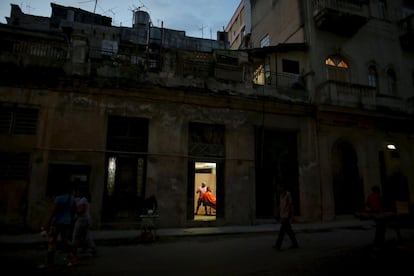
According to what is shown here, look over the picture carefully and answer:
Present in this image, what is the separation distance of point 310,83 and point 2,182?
14.5m

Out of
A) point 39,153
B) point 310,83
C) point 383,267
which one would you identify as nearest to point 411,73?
point 310,83

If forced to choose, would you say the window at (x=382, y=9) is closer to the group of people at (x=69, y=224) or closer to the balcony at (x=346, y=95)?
the balcony at (x=346, y=95)

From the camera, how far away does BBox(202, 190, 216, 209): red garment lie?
1475 cm

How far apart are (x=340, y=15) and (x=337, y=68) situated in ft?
9.16

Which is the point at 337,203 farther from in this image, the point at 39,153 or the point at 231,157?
the point at 39,153

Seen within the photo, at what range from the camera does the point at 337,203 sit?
48.5 feet

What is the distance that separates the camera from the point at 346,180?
598 inches

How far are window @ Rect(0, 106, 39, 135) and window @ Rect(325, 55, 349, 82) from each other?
14.6m

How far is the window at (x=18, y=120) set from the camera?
10906 millimetres

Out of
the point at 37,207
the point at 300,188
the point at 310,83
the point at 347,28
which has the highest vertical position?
the point at 347,28

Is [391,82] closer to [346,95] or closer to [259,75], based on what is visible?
[346,95]

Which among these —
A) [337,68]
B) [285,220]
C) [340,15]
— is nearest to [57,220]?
[285,220]

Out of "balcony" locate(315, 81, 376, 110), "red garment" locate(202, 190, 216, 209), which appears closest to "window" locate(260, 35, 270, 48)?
"balcony" locate(315, 81, 376, 110)

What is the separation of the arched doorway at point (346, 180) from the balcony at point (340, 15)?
6.52 m
